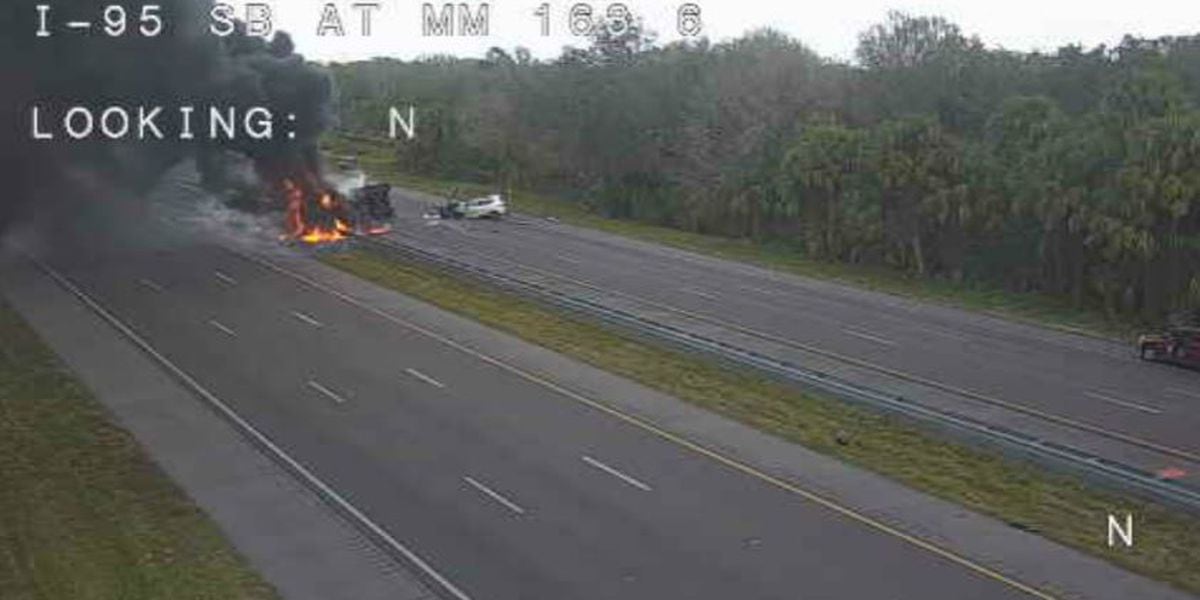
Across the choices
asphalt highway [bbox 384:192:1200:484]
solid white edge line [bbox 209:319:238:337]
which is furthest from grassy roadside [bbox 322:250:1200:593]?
solid white edge line [bbox 209:319:238:337]

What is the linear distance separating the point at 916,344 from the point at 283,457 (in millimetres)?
18900

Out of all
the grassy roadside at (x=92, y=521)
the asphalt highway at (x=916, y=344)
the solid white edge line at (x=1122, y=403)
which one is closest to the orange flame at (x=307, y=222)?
the asphalt highway at (x=916, y=344)

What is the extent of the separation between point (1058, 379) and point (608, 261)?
78.5ft

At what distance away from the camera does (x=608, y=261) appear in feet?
174

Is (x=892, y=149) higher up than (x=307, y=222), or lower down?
higher up

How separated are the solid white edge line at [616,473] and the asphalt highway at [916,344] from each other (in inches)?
352

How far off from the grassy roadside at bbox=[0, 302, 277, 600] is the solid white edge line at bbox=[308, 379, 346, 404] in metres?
4.57

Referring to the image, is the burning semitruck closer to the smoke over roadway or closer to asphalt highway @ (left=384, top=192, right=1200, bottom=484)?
the smoke over roadway

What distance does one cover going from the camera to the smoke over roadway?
1649 inches

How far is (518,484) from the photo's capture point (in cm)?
2277

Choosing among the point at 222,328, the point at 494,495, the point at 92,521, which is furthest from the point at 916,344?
the point at 92,521

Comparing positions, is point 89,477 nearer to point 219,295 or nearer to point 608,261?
point 219,295

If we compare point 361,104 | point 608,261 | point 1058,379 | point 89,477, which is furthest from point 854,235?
point 361,104

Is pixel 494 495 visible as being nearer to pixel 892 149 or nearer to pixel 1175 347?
pixel 1175 347
